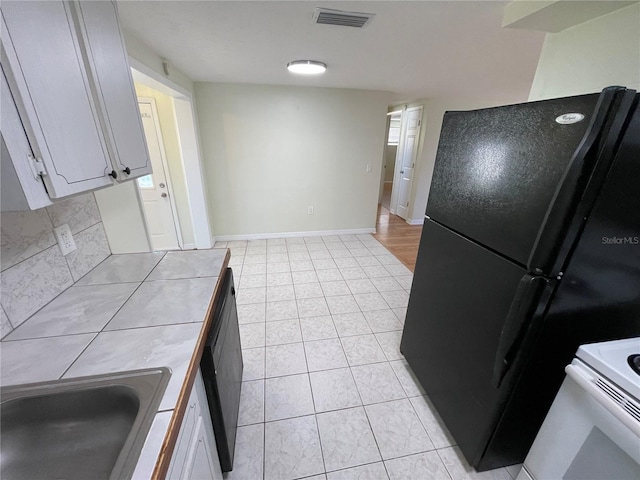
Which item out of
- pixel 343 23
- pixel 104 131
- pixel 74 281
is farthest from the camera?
pixel 343 23

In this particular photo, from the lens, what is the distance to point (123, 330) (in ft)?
2.95

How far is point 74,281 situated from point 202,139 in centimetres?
294

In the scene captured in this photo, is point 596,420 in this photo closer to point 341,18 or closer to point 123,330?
point 123,330

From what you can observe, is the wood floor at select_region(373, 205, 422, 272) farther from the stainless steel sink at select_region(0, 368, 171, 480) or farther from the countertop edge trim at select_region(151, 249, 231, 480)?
the stainless steel sink at select_region(0, 368, 171, 480)

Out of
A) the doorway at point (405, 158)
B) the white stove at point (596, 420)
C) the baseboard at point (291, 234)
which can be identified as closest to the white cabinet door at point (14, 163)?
the white stove at point (596, 420)

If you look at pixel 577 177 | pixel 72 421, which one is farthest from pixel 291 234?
pixel 577 177

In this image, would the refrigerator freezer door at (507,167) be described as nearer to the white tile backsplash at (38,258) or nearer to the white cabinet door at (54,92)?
the white cabinet door at (54,92)

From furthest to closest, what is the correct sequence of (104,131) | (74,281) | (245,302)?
(245,302)
(74,281)
(104,131)

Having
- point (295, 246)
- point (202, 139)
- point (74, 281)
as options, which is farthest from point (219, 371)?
point (202, 139)

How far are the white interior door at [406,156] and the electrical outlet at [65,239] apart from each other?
4886 mm

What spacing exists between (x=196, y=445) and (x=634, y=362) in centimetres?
145

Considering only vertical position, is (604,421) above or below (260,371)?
above

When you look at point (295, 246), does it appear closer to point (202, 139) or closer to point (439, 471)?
point (202, 139)

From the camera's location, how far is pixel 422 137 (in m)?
4.57
